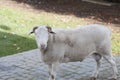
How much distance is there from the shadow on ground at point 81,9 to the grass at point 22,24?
93cm

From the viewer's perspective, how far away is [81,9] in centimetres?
1838

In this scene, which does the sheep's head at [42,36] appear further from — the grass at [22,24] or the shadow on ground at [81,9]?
the shadow on ground at [81,9]

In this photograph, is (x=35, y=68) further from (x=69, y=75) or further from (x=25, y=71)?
(x=69, y=75)

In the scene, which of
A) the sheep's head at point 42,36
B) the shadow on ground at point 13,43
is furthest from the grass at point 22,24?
the sheep's head at point 42,36

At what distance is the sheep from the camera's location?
714cm

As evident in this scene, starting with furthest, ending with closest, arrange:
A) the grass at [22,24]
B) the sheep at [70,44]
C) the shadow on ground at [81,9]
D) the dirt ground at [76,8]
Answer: the shadow on ground at [81,9], the dirt ground at [76,8], the grass at [22,24], the sheep at [70,44]

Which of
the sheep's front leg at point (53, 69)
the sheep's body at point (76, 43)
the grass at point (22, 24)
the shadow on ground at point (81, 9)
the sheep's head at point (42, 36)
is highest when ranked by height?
the sheep's head at point (42, 36)

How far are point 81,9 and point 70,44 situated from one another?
10.8 meters

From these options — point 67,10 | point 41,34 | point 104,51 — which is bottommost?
point 67,10

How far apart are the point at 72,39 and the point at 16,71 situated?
6.31 feet

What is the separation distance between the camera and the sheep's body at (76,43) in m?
7.46

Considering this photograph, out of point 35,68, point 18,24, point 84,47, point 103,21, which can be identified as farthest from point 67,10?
point 84,47

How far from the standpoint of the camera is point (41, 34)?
22.9 ft

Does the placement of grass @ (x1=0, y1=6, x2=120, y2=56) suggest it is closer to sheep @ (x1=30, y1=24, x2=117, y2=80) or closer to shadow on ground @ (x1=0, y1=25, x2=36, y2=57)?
shadow on ground @ (x1=0, y1=25, x2=36, y2=57)
